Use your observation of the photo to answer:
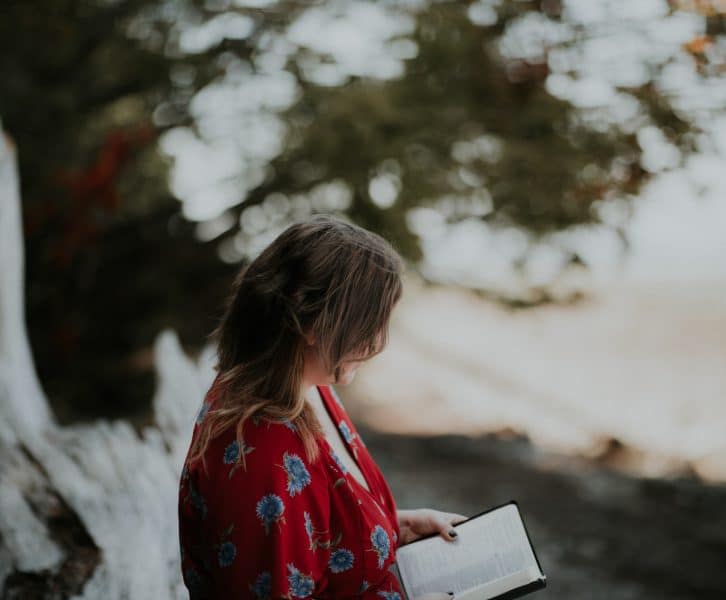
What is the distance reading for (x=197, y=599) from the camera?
5.64ft

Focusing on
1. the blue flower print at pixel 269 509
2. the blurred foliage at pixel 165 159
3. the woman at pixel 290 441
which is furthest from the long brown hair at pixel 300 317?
the blurred foliage at pixel 165 159

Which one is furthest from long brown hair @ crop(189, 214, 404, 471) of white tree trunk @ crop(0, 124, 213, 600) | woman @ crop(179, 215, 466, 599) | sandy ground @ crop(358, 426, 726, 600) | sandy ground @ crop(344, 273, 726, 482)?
sandy ground @ crop(344, 273, 726, 482)

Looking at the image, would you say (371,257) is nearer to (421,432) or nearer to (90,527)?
(90,527)

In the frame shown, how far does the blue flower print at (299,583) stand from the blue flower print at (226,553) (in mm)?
117

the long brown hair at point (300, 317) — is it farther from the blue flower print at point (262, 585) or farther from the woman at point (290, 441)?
the blue flower print at point (262, 585)

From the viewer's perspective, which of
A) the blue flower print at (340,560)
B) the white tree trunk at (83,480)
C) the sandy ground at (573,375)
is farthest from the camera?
the sandy ground at (573,375)

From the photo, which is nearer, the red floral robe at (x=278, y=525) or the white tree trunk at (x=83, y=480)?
the red floral robe at (x=278, y=525)

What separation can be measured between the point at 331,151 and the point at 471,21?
138 cm

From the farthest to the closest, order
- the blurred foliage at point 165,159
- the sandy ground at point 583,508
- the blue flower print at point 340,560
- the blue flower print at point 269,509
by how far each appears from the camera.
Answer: the blurred foliage at point 165,159 < the sandy ground at point 583,508 < the blue flower print at point 340,560 < the blue flower print at point 269,509

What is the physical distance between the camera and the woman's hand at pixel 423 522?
6.23 ft

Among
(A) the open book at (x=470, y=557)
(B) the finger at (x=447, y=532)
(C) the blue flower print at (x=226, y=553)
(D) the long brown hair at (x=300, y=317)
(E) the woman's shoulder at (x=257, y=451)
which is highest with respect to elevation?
(D) the long brown hair at (x=300, y=317)

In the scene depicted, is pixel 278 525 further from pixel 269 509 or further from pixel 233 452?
pixel 233 452

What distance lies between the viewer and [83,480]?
2969mm

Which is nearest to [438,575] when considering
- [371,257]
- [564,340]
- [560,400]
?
[371,257]
